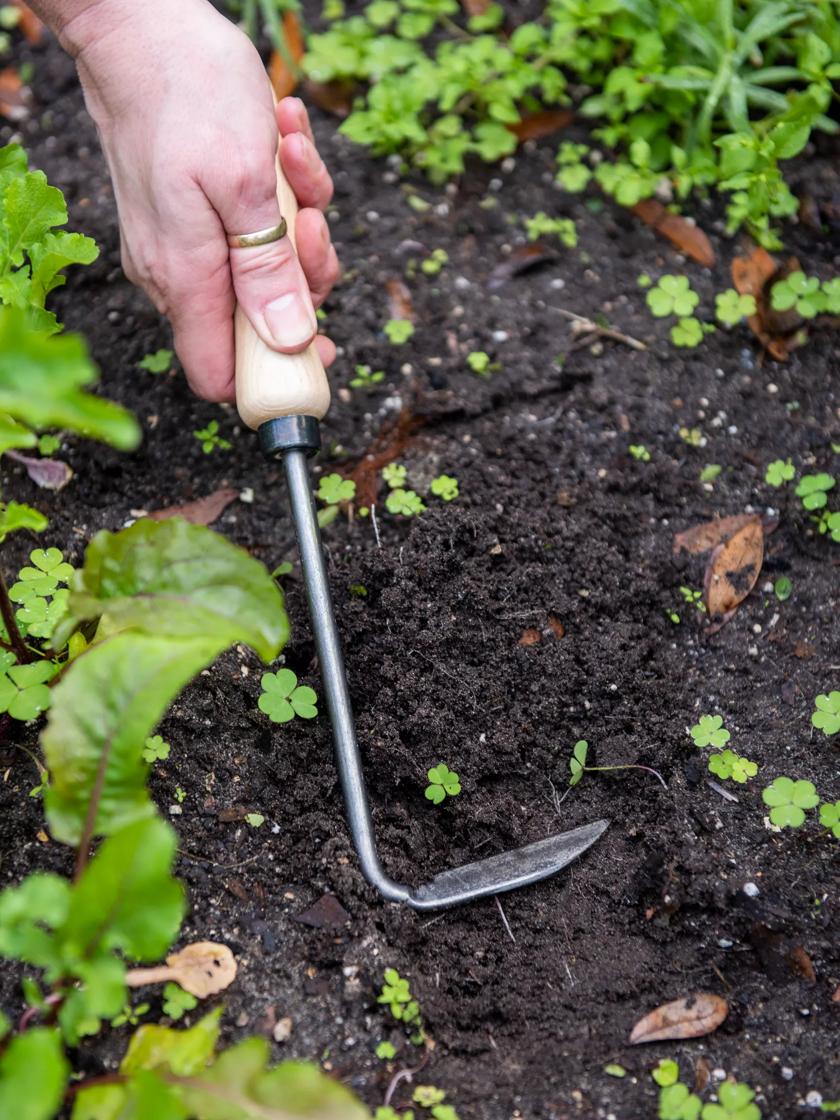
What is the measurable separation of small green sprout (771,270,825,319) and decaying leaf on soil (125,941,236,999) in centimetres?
199

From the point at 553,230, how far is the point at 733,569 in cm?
108

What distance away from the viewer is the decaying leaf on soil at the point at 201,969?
180cm

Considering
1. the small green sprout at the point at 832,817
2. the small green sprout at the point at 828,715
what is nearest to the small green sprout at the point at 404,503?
the small green sprout at the point at 828,715

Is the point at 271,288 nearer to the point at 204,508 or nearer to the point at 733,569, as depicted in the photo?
the point at 204,508

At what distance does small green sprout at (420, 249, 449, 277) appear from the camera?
9.49 ft

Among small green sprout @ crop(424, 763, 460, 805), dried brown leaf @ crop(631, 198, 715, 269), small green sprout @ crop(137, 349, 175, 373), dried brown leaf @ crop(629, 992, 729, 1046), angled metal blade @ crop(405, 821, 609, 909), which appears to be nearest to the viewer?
dried brown leaf @ crop(629, 992, 729, 1046)

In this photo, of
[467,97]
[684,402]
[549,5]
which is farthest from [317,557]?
[549,5]

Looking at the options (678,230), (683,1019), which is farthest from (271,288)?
(683,1019)

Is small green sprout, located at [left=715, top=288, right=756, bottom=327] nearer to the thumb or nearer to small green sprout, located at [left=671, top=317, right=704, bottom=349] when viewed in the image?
small green sprout, located at [left=671, top=317, right=704, bottom=349]

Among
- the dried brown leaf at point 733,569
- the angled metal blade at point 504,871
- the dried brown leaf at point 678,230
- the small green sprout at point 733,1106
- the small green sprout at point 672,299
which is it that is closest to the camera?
the small green sprout at point 733,1106

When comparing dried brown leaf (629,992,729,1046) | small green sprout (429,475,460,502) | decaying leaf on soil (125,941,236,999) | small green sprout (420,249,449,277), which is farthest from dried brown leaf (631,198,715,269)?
decaying leaf on soil (125,941,236,999)

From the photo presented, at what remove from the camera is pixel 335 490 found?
2.52 m

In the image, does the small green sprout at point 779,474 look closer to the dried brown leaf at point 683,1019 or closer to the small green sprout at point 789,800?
the small green sprout at point 789,800

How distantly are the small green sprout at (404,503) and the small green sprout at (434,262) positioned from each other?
0.72m
